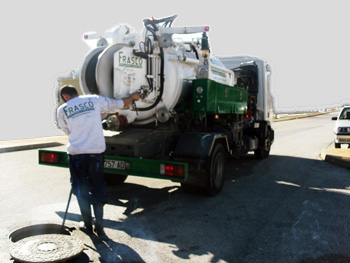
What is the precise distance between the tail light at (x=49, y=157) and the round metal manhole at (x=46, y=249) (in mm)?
1937

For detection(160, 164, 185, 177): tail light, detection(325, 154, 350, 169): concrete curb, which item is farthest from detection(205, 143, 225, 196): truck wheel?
detection(325, 154, 350, 169): concrete curb

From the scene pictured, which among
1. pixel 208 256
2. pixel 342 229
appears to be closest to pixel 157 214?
pixel 208 256

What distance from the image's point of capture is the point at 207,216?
5.08 metres

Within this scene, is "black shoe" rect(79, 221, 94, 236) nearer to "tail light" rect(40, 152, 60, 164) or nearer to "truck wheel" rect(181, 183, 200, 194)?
"tail light" rect(40, 152, 60, 164)

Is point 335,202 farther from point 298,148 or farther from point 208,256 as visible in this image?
point 298,148

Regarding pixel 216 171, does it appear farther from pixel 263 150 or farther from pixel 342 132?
pixel 342 132

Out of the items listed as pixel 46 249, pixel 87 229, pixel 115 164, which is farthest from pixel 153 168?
pixel 46 249

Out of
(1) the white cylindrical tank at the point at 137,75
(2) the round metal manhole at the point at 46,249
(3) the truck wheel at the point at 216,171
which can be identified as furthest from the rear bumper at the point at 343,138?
(2) the round metal manhole at the point at 46,249

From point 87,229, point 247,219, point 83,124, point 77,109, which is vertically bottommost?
point 247,219

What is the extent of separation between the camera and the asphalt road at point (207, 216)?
386 centimetres

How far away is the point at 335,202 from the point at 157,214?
297 centimetres

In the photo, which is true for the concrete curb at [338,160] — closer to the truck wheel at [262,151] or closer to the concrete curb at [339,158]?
the concrete curb at [339,158]

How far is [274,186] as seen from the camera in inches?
271

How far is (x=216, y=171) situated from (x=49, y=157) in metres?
2.83
